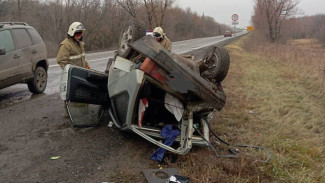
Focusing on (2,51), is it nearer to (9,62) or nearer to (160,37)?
(9,62)

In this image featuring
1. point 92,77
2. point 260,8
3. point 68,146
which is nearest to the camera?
point 68,146

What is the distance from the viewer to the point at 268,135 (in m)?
5.09

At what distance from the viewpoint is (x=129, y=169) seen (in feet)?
11.9

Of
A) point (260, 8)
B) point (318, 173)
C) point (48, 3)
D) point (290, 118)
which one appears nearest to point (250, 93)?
point (290, 118)

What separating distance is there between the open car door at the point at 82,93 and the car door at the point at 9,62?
2.59 metres

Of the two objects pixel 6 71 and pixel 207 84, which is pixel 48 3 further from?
pixel 207 84

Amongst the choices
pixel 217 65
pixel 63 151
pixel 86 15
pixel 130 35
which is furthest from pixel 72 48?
pixel 86 15

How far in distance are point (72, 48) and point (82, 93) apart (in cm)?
126

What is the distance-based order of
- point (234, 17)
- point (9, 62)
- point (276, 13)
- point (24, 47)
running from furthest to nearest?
1. point (276, 13)
2. point (234, 17)
3. point (24, 47)
4. point (9, 62)

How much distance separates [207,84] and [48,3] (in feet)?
111

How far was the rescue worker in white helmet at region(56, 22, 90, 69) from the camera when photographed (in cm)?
537

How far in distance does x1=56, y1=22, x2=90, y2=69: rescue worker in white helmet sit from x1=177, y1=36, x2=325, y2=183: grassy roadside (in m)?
2.75

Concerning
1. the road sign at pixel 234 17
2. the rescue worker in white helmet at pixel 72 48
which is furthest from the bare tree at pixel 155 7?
the rescue worker in white helmet at pixel 72 48

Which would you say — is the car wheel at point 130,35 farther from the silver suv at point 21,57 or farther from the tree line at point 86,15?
the tree line at point 86,15
